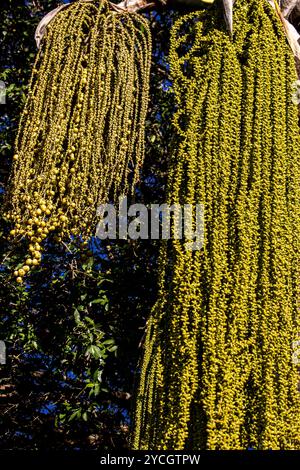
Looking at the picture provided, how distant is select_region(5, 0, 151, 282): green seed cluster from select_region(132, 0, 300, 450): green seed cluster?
26cm

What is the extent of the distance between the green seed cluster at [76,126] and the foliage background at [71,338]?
0.89 meters

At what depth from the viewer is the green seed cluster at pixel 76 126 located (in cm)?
249

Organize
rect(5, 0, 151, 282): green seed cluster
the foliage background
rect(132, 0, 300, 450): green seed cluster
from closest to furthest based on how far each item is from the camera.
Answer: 1. rect(132, 0, 300, 450): green seed cluster
2. rect(5, 0, 151, 282): green seed cluster
3. the foliage background

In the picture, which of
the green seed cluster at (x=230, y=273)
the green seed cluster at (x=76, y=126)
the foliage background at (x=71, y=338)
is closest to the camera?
the green seed cluster at (x=230, y=273)

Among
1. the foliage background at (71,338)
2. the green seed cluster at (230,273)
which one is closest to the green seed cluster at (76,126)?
the green seed cluster at (230,273)

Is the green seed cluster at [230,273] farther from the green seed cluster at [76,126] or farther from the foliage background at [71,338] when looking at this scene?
A: the foliage background at [71,338]

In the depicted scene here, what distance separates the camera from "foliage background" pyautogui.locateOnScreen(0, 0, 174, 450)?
3568 millimetres

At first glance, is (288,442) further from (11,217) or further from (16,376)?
(16,376)

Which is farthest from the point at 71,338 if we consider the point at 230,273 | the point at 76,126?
the point at 230,273

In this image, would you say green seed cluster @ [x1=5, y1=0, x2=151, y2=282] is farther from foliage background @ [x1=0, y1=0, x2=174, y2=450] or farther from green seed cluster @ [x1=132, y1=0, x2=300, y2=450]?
foliage background @ [x1=0, y1=0, x2=174, y2=450]

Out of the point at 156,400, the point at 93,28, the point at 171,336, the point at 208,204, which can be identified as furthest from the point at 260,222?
the point at 93,28

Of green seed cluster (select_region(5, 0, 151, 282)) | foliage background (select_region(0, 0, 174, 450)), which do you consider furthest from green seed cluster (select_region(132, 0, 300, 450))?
foliage background (select_region(0, 0, 174, 450))

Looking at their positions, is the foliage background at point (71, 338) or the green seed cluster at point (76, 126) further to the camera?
the foliage background at point (71, 338)
